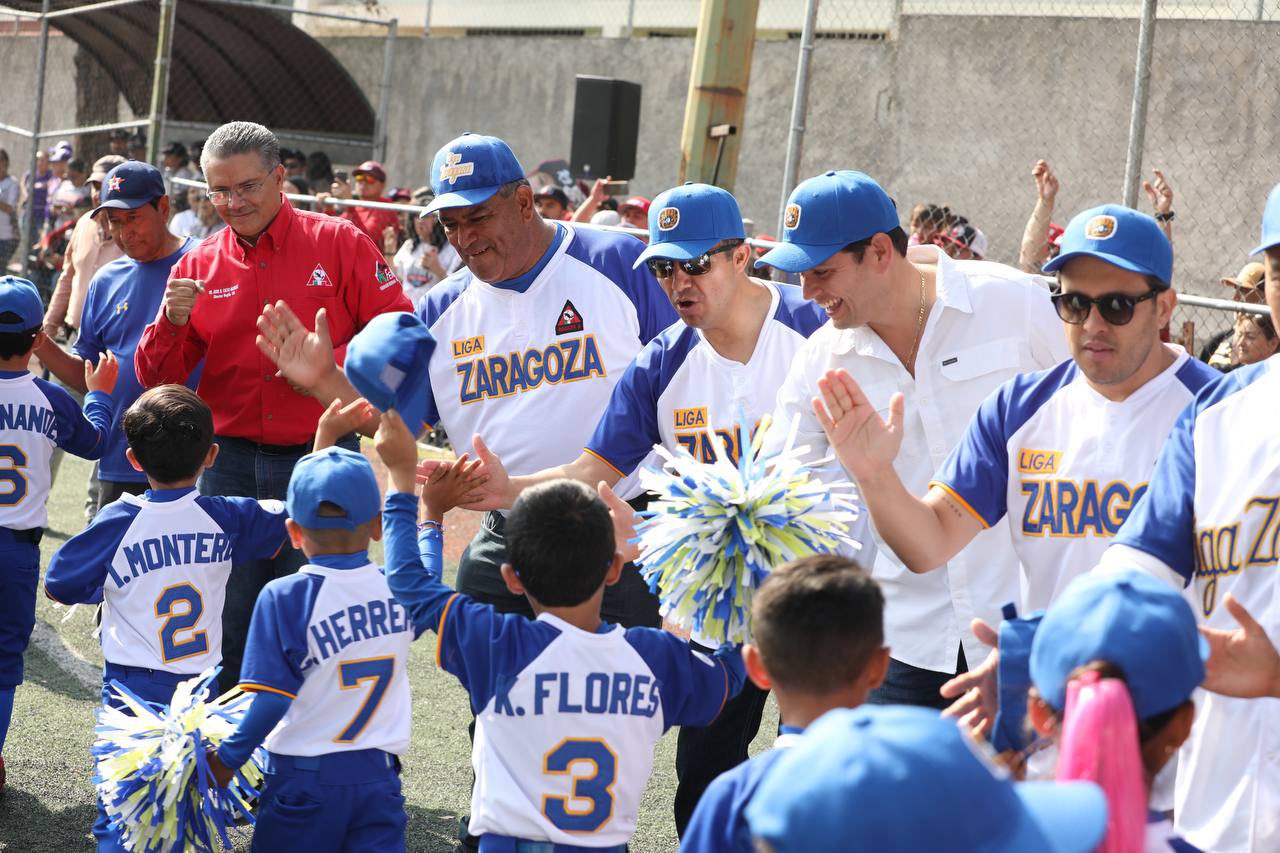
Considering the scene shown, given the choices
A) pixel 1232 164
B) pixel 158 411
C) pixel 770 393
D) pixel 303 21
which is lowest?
pixel 158 411

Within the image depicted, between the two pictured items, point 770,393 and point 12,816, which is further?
point 12,816

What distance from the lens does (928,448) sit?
4.21 metres

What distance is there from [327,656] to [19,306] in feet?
8.39

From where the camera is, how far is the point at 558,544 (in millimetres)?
3361

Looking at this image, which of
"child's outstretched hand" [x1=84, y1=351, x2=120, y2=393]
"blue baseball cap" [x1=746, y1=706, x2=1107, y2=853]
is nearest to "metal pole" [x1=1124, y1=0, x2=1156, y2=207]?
"child's outstretched hand" [x1=84, y1=351, x2=120, y2=393]

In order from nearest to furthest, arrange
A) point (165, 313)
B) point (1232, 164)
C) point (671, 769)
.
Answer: point (165, 313)
point (671, 769)
point (1232, 164)

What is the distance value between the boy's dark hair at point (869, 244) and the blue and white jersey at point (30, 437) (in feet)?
10.8


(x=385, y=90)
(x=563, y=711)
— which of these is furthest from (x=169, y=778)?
(x=385, y=90)

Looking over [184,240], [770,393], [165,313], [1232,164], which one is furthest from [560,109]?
[770,393]

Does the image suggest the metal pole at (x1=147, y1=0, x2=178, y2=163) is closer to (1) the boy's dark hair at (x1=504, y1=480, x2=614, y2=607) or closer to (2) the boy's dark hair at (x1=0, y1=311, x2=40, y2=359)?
(2) the boy's dark hair at (x1=0, y1=311, x2=40, y2=359)

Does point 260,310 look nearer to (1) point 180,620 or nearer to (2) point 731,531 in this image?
(1) point 180,620

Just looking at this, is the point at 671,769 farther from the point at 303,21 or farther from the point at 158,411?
the point at 303,21

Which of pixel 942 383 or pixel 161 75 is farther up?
pixel 161 75

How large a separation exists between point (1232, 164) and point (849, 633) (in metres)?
9.65
